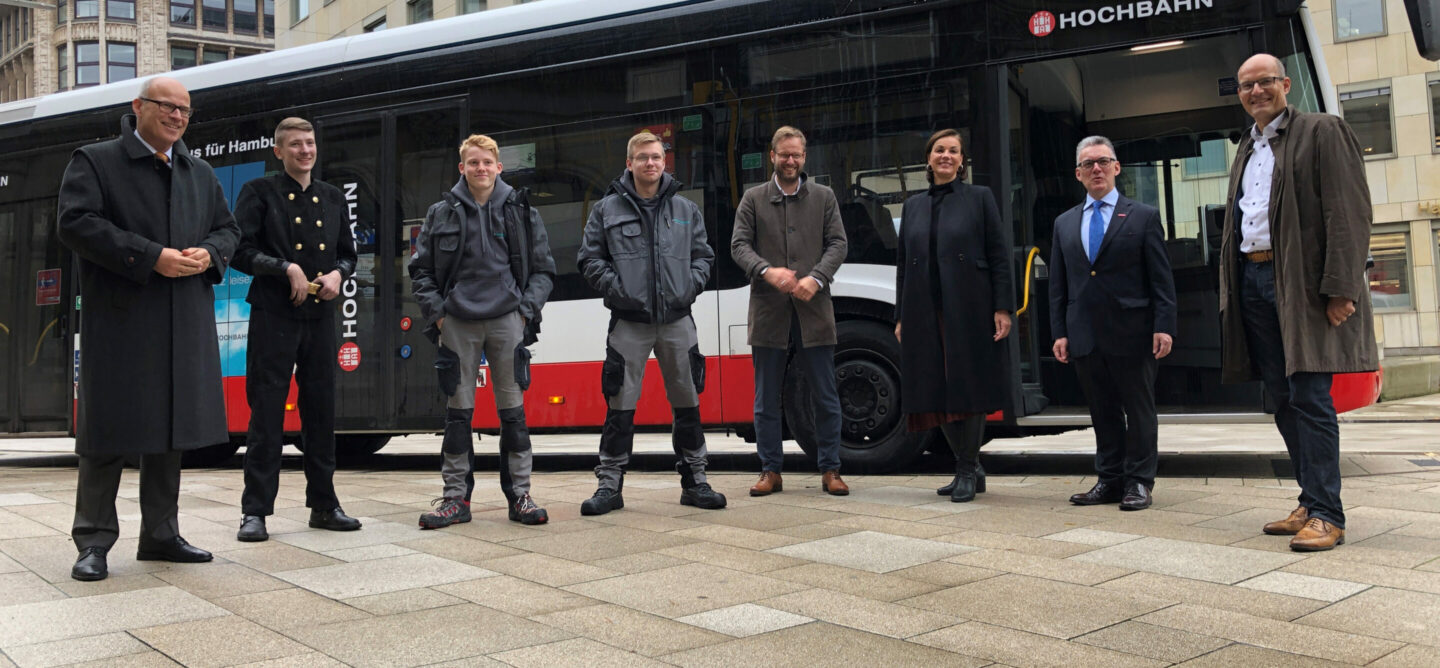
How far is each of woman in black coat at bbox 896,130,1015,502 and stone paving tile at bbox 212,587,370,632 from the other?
3.22m

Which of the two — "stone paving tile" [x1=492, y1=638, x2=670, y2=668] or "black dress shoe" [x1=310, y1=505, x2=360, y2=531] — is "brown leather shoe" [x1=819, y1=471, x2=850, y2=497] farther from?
"stone paving tile" [x1=492, y1=638, x2=670, y2=668]

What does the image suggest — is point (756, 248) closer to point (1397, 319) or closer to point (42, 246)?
point (42, 246)

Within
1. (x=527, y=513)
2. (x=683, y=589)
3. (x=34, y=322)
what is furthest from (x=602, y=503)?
(x=34, y=322)

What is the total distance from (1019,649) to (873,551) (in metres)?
1.41

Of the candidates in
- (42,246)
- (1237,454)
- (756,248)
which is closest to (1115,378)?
(756,248)

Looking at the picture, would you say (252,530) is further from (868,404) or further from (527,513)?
(868,404)

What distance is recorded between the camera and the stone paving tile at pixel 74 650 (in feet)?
9.50

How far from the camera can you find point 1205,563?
394 cm

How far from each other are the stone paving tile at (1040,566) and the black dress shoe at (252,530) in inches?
116

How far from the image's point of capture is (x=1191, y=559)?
4008 millimetres

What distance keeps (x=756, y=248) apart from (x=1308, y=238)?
273cm

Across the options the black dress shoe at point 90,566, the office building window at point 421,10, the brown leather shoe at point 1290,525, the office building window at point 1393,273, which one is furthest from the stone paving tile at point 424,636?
the office building window at point 421,10

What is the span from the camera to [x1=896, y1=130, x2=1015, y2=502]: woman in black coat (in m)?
5.68

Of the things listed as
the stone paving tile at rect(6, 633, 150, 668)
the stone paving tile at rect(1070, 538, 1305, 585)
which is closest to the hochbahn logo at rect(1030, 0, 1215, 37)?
the stone paving tile at rect(1070, 538, 1305, 585)
